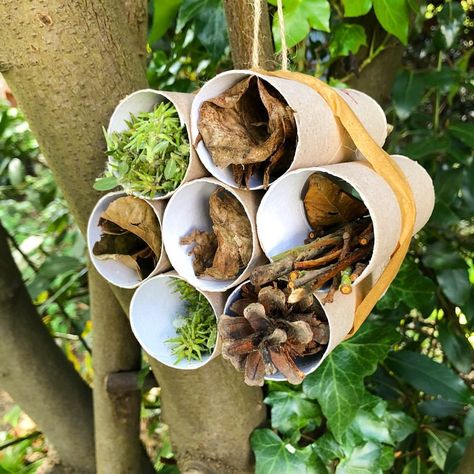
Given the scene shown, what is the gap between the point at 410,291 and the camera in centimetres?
75

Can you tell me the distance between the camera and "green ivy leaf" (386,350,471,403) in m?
0.75

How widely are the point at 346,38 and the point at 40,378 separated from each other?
2.08 feet

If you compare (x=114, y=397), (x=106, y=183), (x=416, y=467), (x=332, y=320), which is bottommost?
(x=416, y=467)

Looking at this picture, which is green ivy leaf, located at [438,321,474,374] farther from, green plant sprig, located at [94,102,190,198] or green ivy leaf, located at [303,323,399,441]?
green plant sprig, located at [94,102,190,198]

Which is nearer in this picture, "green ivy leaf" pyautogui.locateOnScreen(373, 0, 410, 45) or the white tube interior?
the white tube interior

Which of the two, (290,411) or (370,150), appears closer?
(370,150)

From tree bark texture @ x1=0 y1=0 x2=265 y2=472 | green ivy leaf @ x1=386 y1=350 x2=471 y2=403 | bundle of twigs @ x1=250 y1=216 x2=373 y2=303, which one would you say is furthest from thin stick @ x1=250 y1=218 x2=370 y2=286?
green ivy leaf @ x1=386 y1=350 x2=471 y2=403

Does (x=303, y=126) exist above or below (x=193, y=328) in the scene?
above

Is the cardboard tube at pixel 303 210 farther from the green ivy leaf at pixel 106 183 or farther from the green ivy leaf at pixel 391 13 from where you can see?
the green ivy leaf at pixel 391 13

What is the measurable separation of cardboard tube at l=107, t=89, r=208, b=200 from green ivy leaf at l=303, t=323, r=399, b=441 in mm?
323

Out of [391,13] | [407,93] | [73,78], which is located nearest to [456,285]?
[407,93]

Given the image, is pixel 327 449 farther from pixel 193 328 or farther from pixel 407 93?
pixel 407 93

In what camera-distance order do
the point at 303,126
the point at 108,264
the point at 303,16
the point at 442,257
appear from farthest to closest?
the point at 442,257, the point at 303,16, the point at 108,264, the point at 303,126

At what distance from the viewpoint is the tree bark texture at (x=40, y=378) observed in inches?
29.3
